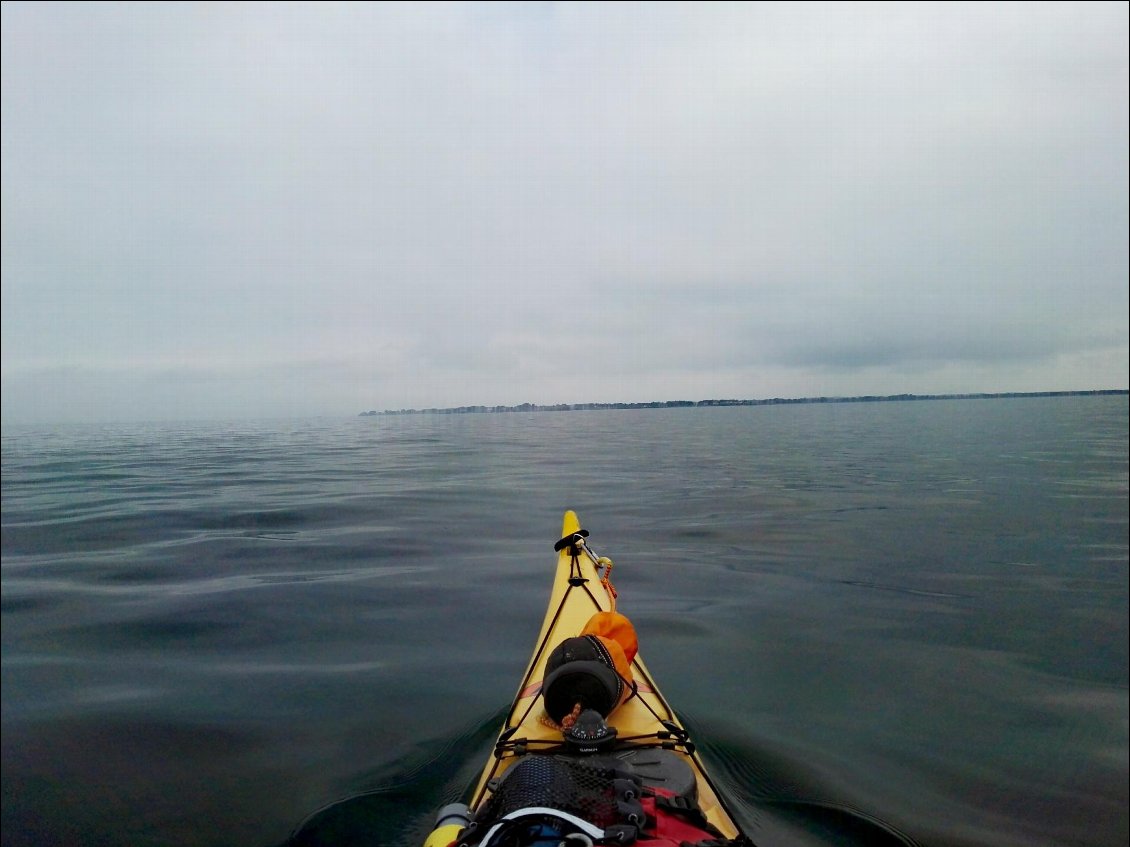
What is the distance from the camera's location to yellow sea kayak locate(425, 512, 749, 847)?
253 cm

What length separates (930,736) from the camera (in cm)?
525

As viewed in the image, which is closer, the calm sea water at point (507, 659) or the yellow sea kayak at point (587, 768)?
the yellow sea kayak at point (587, 768)

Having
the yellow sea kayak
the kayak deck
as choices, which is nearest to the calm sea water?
the kayak deck

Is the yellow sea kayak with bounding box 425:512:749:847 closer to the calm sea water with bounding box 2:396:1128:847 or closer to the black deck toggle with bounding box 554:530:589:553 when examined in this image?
the calm sea water with bounding box 2:396:1128:847

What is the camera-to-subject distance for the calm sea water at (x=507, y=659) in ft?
14.1

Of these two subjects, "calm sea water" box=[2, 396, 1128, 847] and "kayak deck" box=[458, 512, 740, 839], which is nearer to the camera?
"kayak deck" box=[458, 512, 740, 839]

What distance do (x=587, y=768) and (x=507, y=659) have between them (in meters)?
4.15

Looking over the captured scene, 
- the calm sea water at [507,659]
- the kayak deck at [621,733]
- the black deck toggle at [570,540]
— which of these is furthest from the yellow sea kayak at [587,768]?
the black deck toggle at [570,540]

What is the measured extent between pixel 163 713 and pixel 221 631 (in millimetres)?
2029

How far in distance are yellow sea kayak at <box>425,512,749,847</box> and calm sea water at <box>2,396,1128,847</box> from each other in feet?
2.70

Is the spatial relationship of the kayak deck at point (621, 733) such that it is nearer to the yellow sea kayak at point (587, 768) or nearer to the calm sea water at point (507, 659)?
the yellow sea kayak at point (587, 768)

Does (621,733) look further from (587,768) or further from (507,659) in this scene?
(507,659)

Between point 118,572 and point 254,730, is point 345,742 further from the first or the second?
point 118,572

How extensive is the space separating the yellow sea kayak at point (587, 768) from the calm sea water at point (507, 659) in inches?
32.4
